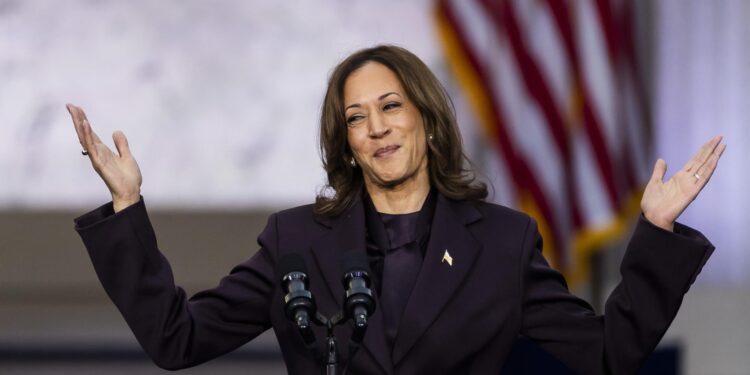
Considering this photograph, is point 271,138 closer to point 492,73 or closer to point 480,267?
point 492,73

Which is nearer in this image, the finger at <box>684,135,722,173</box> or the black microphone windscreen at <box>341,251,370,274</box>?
the black microphone windscreen at <box>341,251,370,274</box>

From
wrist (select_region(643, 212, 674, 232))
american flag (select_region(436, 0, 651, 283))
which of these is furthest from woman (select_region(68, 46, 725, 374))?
american flag (select_region(436, 0, 651, 283))

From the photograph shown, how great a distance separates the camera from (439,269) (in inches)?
99.3

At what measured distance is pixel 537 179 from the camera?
5.56 metres

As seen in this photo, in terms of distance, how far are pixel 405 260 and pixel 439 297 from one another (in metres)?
0.14

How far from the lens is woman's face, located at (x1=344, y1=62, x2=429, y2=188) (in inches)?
102

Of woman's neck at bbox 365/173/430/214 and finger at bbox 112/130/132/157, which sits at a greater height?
finger at bbox 112/130/132/157

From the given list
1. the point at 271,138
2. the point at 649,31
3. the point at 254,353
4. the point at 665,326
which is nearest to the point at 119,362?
the point at 254,353

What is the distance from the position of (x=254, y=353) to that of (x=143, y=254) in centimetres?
295

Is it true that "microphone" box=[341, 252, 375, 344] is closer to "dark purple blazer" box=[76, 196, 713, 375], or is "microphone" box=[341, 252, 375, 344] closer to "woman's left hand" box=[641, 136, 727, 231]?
"dark purple blazer" box=[76, 196, 713, 375]

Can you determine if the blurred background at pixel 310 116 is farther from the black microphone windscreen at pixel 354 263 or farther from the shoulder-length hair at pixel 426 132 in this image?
the black microphone windscreen at pixel 354 263

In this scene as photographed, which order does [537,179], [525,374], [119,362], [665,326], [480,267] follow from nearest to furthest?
1. [665,326]
2. [480,267]
3. [525,374]
4. [119,362]
5. [537,179]

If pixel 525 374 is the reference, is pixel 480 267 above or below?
above

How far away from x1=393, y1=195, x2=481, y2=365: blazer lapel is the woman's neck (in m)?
0.05
